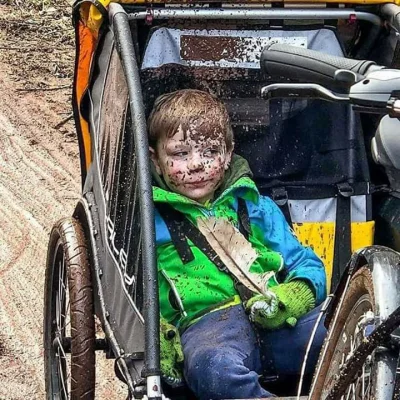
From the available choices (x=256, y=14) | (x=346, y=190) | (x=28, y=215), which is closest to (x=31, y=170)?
(x=28, y=215)

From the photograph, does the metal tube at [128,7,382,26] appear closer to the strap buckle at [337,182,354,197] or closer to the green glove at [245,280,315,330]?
the strap buckle at [337,182,354,197]

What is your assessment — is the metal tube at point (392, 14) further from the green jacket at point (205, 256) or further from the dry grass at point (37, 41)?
the dry grass at point (37, 41)

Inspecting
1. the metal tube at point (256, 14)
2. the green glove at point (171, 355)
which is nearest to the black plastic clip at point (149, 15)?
the metal tube at point (256, 14)

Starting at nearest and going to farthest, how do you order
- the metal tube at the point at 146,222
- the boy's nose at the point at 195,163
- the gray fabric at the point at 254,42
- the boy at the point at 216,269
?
the metal tube at the point at 146,222 → the boy at the point at 216,269 → the boy's nose at the point at 195,163 → the gray fabric at the point at 254,42

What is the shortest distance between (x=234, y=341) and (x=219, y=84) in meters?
1.09

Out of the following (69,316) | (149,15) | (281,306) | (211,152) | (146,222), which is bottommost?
(69,316)

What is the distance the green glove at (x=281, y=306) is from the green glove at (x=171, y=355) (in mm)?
226

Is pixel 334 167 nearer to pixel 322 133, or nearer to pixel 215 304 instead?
pixel 322 133

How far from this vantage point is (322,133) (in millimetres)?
3637

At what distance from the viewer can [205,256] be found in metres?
3.03

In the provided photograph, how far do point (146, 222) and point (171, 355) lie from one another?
0.47 metres

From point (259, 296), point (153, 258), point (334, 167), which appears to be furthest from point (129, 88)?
point (334, 167)

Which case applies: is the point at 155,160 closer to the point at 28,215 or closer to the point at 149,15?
the point at 149,15

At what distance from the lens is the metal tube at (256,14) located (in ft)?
10.8
